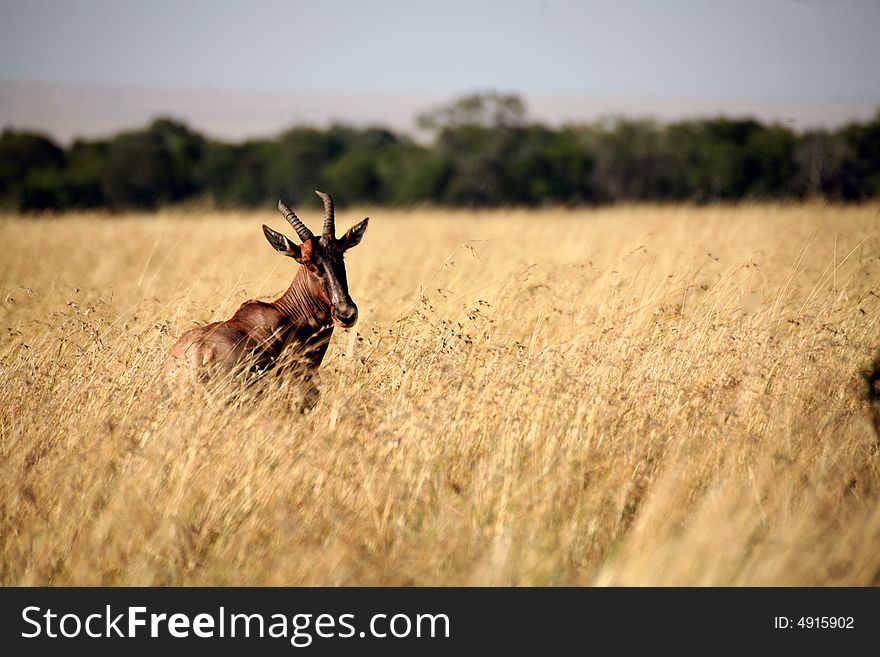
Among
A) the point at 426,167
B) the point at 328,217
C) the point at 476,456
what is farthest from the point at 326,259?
the point at 426,167

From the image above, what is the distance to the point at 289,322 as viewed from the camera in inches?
246

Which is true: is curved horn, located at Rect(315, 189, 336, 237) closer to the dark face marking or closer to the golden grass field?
the dark face marking

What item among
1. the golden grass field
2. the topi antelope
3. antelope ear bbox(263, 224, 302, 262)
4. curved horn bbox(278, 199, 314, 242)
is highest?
curved horn bbox(278, 199, 314, 242)

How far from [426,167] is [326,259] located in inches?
1393

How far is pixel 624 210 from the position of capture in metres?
19.6

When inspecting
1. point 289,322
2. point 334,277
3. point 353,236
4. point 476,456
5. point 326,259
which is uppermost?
point 353,236

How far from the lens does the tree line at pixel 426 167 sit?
35875mm

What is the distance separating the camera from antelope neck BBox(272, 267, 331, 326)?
6.35 m

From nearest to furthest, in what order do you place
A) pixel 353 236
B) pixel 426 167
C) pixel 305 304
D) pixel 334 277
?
pixel 334 277, pixel 305 304, pixel 353 236, pixel 426 167

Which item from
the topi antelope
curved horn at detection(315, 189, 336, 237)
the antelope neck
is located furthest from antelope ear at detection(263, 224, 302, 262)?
curved horn at detection(315, 189, 336, 237)

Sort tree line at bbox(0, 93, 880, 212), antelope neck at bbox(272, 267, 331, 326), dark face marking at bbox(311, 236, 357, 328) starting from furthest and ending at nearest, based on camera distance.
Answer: tree line at bbox(0, 93, 880, 212) < antelope neck at bbox(272, 267, 331, 326) < dark face marking at bbox(311, 236, 357, 328)

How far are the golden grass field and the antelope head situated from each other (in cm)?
28

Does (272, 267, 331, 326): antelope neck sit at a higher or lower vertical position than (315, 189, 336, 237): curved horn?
lower

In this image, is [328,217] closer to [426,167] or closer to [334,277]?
[334,277]
